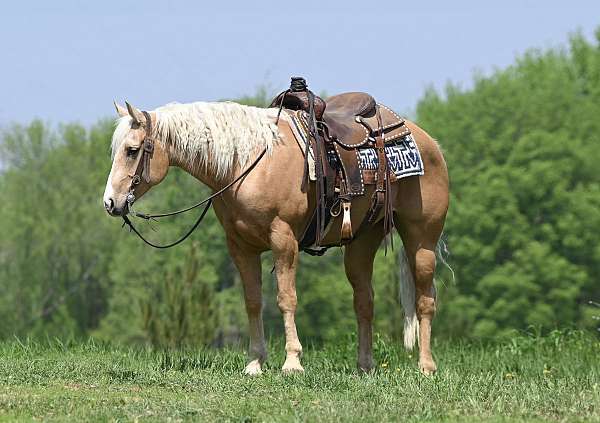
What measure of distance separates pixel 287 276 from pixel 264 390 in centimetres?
144

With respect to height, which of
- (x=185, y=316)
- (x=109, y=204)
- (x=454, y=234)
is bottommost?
(x=454, y=234)

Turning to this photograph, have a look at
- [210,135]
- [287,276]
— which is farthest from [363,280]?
[210,135]

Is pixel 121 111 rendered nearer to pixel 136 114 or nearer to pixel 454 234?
pixel 136 114

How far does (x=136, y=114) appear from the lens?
26.9ft

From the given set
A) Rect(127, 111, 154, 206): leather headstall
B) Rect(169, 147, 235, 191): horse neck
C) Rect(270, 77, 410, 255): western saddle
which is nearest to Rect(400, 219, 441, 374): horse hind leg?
Rect(270, 77, 410, 255): western saddle

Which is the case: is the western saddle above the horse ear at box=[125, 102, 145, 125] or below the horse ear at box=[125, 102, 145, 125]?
below

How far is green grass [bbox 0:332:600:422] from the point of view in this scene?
616 cm

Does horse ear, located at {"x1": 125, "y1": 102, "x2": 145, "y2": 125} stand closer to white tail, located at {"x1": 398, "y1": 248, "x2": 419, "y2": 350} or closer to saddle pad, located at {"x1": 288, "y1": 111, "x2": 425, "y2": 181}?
saddle pad, located at {"x1": 288, "y1": 111, "x2": 425, "y2": 181}

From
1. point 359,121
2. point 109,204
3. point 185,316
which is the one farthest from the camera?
point 185,316

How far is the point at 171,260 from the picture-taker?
4378cm

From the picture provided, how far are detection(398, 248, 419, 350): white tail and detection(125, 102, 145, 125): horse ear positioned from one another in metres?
2.98

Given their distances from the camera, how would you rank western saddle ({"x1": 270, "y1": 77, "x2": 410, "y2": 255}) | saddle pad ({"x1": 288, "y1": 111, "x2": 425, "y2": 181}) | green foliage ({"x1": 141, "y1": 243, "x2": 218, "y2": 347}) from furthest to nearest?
green foliage ({"x1": 141, "y1": 243, "x2": 218, "y2": 347})
saddle pad ({"x1": 288, "y1": 111, "x2": 425, "y2": 181})
western saddle ({"x1": 270, "y1": 77, "x2": 410, "y2": 255})

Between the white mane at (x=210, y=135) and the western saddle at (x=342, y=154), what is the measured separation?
1.59 ft

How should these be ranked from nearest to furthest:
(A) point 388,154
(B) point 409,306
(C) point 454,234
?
1. (A) point 388,154
2. (B) point 409,306
3. (C) point 454,234
